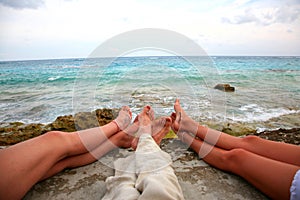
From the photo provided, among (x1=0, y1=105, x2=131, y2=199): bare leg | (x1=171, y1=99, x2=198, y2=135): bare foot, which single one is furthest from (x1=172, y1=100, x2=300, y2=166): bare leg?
(x1=0, y1=105, x2=131, y2=199): bare leg

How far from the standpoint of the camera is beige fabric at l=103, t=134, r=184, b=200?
33.8 inches

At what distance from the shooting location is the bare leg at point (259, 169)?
0.95 meters

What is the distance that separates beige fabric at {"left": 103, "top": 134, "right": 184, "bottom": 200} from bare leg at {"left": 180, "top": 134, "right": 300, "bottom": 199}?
43 cm

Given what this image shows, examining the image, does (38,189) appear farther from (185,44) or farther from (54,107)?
(54,107)

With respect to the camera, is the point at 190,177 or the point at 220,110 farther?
the point at 220,110

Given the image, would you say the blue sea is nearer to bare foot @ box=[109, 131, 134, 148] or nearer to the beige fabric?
bare foot @ box=[109, 131, 134, 148]

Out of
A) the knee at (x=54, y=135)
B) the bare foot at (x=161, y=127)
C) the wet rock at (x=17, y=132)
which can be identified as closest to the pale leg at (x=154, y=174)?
the bare foot at (x=161, y=127)

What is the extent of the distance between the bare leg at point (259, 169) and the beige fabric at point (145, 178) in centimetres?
43

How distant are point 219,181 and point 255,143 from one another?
1.19ft

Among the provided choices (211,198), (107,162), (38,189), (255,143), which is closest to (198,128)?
(255,143)

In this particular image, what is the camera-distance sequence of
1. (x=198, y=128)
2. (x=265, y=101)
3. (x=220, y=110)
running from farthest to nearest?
(x=265, y=101) < (x=220, y=110) < (x=198, y=128)

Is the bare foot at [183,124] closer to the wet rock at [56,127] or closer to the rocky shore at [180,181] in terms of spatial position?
the rocky shore at [180,181]

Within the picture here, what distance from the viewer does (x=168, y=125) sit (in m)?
1.93

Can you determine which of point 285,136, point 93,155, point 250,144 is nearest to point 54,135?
point 93,155
